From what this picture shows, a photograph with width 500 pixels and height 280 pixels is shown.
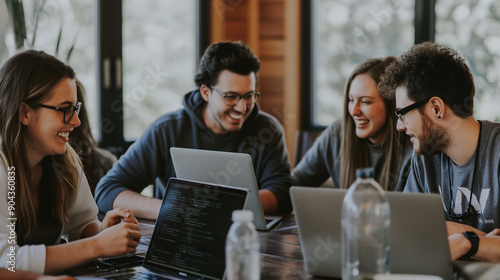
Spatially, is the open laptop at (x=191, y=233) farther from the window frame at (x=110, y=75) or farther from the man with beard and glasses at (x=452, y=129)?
the window frame at (x=110, y=75)

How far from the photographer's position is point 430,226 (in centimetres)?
137

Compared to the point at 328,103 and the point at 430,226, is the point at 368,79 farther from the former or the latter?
the point at 328,103

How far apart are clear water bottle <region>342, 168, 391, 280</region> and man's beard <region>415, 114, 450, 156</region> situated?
649 mm

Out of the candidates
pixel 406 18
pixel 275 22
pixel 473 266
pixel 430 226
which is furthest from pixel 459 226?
Answer: pixel 275 22

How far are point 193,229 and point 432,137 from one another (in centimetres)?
87

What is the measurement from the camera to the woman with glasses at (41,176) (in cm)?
154

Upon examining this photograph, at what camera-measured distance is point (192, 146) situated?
2707 millimetres

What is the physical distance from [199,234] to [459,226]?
2.41ft

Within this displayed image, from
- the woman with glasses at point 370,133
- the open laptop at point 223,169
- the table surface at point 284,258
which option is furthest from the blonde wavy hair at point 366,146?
the open laptop at point 223,169

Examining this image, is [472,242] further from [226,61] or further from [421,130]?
[226,61]

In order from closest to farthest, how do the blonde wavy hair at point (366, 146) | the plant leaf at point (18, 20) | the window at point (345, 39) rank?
the blonde wavy hair at point (366, 146) < the plant leaf at point (18, 20) < the window at point (345, 39)

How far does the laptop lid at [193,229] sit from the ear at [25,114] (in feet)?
1.45

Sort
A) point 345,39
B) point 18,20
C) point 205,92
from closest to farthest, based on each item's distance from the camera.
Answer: point 205,92, point 18,20, point 345,39

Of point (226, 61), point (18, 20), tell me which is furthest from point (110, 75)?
point (226, 61)
